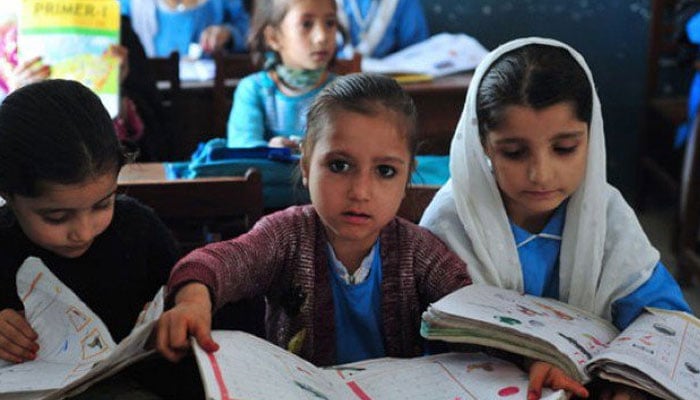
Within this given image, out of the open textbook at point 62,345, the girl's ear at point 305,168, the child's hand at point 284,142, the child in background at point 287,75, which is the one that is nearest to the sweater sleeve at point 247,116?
the child in background at point 287,75

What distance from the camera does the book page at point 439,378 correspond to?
116 centimetres

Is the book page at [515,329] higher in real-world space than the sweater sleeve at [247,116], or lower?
lower

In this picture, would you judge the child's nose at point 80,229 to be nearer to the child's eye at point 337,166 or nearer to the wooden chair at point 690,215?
the child's eye at point 337,166

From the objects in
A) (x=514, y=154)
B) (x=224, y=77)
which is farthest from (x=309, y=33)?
(x=514, y=154)

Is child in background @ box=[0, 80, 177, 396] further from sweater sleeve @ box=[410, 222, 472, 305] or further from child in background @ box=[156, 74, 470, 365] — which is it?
sweater sleeve @ box=[410, 222, 472, 305]

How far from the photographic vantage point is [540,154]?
4.65ft

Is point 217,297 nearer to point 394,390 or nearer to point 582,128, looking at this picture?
point 394,390

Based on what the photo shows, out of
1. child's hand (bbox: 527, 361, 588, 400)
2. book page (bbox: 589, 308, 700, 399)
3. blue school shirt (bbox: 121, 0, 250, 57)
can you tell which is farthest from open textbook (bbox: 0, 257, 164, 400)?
blue school shirt (bbox: 121, 0, 250, 57)

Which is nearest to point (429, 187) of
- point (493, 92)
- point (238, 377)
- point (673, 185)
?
point (493, 92)

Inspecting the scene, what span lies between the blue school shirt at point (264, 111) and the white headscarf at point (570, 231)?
121 cm

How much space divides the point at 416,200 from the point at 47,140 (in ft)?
2.32

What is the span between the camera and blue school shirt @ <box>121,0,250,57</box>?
12.8 ft

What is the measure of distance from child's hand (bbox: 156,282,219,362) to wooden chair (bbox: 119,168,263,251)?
1.60ft

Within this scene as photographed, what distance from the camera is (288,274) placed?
143cm
